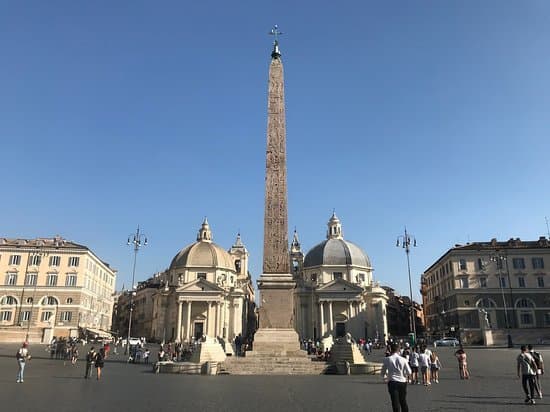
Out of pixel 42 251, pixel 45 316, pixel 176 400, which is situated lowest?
pixel 176 400

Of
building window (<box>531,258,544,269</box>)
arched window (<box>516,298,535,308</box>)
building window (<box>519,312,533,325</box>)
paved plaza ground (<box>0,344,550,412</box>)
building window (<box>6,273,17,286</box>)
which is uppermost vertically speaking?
building window (<box>531,258,544,269</box>)

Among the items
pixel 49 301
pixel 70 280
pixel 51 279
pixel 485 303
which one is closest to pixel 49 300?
pixel 49 301

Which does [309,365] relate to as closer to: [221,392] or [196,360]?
[196,360]

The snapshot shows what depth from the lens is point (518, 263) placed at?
52.9 meters

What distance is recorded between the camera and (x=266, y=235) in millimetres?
20312

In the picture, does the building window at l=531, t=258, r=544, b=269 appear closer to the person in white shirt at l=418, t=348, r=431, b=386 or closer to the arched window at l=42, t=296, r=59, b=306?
the person in white shirt at l=418, t=348, r=431, b=386

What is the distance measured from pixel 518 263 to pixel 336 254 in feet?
72.9

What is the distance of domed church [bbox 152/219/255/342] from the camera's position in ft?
195

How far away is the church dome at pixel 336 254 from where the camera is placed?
208 ft

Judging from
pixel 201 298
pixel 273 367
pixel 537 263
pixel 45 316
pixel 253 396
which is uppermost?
pixel 537 263

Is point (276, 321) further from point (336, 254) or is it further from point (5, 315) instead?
point (336, 254)

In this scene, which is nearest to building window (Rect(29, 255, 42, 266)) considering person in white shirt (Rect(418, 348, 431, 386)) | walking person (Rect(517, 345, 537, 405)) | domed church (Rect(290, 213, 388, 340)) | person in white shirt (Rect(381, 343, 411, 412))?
domed church (Rect(290, 213, 388, 340))

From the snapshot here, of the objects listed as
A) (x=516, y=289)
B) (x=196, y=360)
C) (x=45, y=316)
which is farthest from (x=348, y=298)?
(x=196, y=360)

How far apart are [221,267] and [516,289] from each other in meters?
36.5
